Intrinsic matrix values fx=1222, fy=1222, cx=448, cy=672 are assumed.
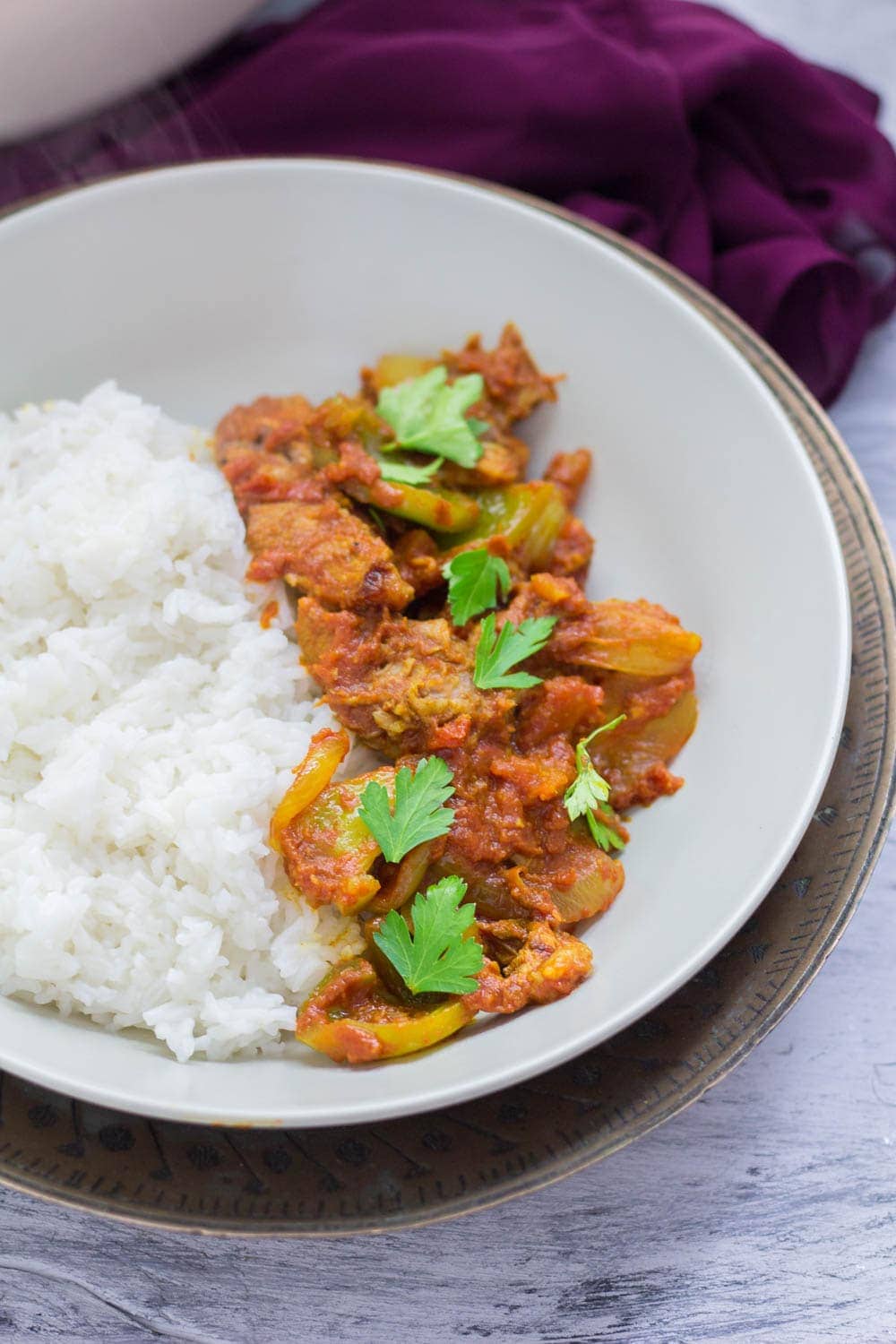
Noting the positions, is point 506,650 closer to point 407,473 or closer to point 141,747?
point 407,473

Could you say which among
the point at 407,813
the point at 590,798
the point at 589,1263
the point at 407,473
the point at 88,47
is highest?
the point at 88,47

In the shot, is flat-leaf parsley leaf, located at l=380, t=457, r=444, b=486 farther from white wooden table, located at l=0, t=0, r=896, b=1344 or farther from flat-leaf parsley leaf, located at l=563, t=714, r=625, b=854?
white wooden table, located at l=0, t=0, r=896, b=1344

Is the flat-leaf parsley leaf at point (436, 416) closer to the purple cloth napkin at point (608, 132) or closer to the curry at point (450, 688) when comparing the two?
the curry at point (450, 688)

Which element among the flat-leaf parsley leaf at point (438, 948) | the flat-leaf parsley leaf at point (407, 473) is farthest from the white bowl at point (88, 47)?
the flat-leaf parsley leaf at point (438, 948)

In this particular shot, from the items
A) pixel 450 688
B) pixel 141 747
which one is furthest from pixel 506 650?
pixel 141 747

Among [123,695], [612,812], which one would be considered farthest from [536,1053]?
[123,695]

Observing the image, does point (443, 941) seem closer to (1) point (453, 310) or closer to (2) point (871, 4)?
(1) point (453, 310)
